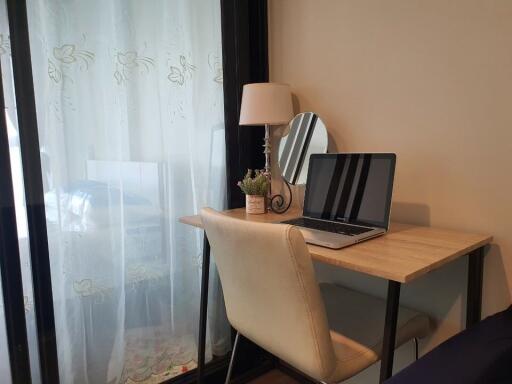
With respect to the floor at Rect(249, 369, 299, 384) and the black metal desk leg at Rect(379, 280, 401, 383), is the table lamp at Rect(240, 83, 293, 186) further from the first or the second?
the floor at Rect(249, 369, 299, 384)

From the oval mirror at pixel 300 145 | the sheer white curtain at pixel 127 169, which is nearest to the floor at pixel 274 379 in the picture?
the sheer white curtain at pixel 127 169

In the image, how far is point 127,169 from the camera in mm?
1548

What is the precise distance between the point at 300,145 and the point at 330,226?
51 centimetres

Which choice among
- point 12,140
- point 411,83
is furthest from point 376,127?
point 12,140

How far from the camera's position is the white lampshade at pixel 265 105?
165cm

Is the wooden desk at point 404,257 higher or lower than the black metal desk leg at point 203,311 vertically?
higher

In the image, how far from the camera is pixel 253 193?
1.68 m

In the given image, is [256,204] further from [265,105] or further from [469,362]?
[469,362]

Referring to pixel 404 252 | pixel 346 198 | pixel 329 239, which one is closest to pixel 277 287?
pixel 329 239

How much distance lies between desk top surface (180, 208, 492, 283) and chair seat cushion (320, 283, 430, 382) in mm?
282

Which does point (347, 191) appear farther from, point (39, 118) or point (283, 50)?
point (39, 118)

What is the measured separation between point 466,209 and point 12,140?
152 centimetres

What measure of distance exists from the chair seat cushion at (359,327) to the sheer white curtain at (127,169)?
2.27 ft

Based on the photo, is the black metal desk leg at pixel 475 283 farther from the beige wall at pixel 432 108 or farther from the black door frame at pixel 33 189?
the black door frame at pixel 33 189
